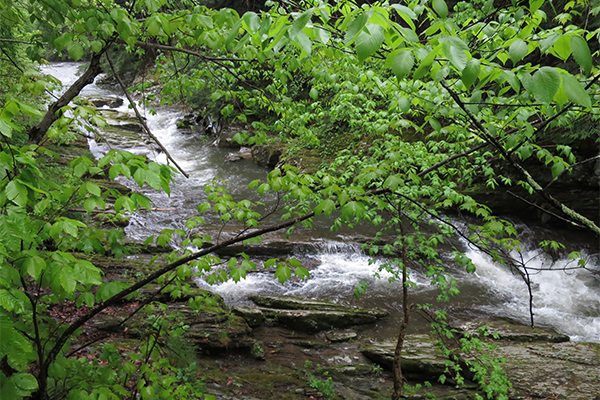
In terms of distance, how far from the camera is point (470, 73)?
112cm

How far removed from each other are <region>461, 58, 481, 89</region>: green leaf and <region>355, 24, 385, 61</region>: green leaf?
0.38 m

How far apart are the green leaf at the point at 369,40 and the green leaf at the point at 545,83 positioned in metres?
0.57

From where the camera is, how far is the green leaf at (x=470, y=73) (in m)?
1.11

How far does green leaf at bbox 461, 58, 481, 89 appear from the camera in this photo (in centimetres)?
111

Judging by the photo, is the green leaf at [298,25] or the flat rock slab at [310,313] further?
the flat rock slab at [310,313]

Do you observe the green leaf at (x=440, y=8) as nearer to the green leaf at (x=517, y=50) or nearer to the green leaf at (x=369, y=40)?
the green leaf at (x=517, y=50)

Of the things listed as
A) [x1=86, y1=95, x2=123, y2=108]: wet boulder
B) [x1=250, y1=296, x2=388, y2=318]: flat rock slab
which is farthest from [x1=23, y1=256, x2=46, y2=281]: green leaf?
[x1=86, y1=95, x2=123, y2=108]: wet boulder

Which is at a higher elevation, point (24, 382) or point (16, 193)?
point (16, 193)

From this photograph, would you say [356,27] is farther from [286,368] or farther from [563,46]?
[286,368]

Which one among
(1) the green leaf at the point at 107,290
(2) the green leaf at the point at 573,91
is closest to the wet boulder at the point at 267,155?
(1) the green leaf at the point at 107,290

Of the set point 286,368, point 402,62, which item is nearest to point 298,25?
point 402,62

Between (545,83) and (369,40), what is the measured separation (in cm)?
64

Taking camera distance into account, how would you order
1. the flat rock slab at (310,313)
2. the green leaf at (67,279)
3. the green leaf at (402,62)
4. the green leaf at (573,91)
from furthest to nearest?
the flat rock slab at (310,313)
the green leaf at (67,279)
the green leaf at (402,62)
the green leaf at (573,91)

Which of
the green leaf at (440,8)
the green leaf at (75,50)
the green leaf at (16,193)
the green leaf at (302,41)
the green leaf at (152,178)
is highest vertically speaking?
the green leaf at (440,8)
